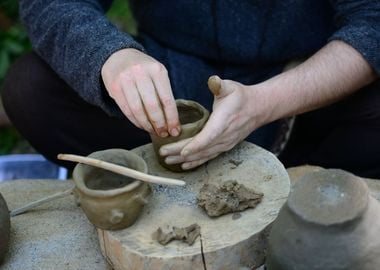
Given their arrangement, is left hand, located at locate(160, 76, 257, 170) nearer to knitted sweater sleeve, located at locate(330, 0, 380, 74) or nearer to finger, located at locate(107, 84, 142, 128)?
finger, located at locate(107, 84, 142, 128)

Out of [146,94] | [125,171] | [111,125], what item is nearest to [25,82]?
[111,125]

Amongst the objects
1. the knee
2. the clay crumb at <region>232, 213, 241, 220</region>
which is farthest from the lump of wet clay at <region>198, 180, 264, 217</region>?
the knee

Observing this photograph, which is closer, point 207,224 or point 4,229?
point 207,224

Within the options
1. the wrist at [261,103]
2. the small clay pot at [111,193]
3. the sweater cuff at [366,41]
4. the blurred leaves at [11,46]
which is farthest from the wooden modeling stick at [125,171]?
the blurred leaves at [11,46]

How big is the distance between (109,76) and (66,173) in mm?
1048

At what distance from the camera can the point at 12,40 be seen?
369 centimetres

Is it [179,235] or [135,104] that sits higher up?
[135,104]

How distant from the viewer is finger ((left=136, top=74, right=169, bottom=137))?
1768 millimetres

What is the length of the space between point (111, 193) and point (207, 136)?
0.30 m

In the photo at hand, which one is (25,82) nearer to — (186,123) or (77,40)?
(77,40)

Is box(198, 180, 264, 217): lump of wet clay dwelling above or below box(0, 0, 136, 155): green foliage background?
above

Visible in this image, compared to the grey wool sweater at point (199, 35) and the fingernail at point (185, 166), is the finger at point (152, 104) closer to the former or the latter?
the fingernail at point (185, 166)

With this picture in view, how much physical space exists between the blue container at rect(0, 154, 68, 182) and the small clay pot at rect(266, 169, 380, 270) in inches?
63.0

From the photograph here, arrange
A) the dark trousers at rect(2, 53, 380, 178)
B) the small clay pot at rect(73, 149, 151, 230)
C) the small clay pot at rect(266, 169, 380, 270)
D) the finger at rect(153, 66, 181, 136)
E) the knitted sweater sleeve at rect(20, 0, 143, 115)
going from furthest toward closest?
1. the dark trousers at rect(2, 53, 380, 178)
2. the knitted sweater sleeve at rect(20, 0, 143, 115)
3. the finger at rect(153, 66, 181, 136)
4. the small clay pot at rect(73, 149, 151, 230)
5. the small clay pot at rect(266, 169, 380, 270)
